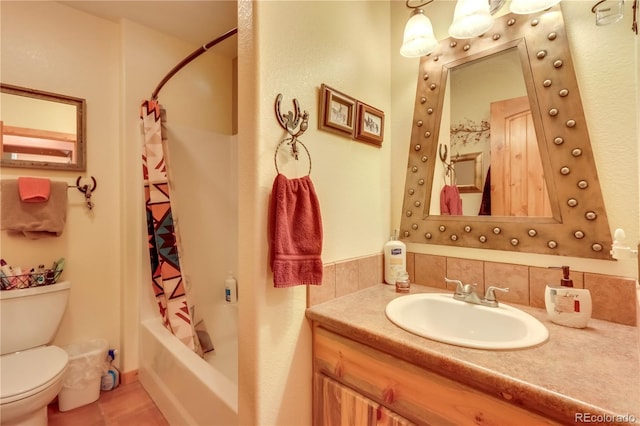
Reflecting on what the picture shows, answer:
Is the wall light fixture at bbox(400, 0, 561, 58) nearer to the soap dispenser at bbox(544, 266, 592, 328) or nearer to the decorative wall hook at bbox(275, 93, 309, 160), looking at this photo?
the decorative wall hook at bbox(275, 93, 309, 160)

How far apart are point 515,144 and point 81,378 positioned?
2516 millimetres

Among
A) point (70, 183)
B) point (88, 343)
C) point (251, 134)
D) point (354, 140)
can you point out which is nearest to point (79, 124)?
point (70, 183)

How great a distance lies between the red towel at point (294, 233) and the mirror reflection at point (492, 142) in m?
0.66

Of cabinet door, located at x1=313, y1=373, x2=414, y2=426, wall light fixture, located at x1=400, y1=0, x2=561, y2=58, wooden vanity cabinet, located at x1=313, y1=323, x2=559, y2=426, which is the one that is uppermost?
wall light fixture, located at x1=400, y1=0, x2=561, y2=58

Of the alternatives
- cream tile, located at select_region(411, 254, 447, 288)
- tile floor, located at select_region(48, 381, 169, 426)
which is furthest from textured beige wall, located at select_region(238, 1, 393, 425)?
tile floor, located at select_region(48, 381, 169, 426)

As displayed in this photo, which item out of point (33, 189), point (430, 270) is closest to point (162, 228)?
point (33, 189)

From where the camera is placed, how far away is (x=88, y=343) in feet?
5.71

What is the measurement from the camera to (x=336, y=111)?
1.10 m

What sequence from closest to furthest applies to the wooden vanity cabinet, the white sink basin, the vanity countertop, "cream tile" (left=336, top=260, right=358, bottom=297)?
the vanity countertop, the wooden vanity cabinet, the white sink basin, "cream tile" (left=336, top=260, right=358, bottom=297)

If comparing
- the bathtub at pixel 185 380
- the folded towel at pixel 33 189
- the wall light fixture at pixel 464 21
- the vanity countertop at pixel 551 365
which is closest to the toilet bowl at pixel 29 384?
the bathtub at pixel 185 380

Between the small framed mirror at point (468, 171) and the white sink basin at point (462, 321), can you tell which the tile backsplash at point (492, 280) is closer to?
the white sink basin at point (462, 321)

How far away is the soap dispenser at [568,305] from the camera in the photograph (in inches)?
32.2

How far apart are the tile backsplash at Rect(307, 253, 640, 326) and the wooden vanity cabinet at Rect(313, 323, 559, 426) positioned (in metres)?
0.22

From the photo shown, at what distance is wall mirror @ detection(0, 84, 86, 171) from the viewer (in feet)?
5.08
